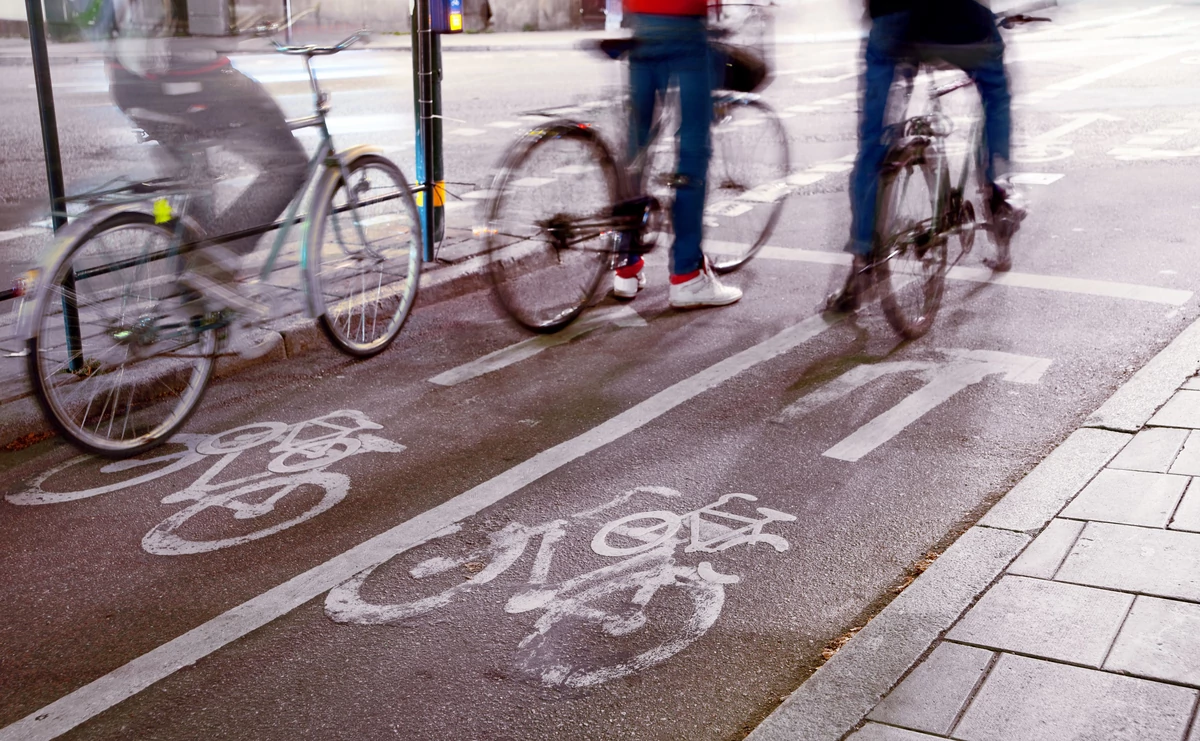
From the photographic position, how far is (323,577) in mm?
3572

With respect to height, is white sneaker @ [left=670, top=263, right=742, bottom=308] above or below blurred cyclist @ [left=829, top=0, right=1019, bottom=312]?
below

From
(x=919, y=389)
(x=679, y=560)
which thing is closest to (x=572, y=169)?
(x=919, y=389)

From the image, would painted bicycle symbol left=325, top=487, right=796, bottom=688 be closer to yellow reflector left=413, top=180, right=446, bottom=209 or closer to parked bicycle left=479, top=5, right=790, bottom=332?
parked bicycle left=479, top=5, right=790, bottom=332

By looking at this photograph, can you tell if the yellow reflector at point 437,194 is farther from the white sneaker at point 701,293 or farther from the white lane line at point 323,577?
the white lane line at point 323,577

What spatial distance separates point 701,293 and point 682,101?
1002 mm

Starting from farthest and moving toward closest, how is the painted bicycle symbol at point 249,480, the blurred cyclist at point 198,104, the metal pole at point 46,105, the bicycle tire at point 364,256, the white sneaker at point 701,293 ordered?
1. the white sneaker at point 701,293
2. the blurred cyclist at point 198,104
3. the bicycle tire at point 364,256
4. the metal pole at point 46,105
5. the painted bicycle symbol at point 249,480

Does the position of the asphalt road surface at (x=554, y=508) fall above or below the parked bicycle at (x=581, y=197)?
below

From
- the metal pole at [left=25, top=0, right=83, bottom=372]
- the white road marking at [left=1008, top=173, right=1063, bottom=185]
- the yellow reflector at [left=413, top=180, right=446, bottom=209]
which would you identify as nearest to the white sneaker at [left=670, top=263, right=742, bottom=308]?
the yellow reflector at [left=413, top=180, right=446, bottom=209]

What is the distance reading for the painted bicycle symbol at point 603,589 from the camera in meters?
3.17

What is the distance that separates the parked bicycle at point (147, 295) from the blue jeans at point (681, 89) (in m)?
1.25

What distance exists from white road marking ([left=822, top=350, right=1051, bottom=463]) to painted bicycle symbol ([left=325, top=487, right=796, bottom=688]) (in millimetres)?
730

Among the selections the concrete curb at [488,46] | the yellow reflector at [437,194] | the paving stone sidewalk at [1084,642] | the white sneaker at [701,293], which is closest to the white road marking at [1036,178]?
the white sneaker at [701,293]

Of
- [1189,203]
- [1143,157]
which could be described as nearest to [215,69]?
[1189,203]

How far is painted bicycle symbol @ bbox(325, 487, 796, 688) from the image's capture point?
10.4 ft
